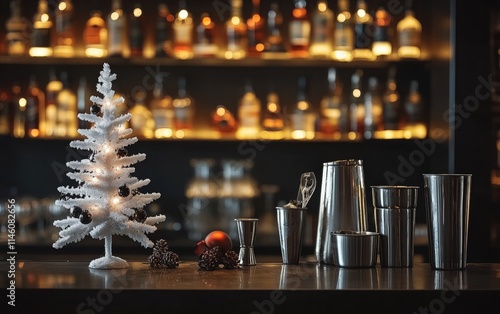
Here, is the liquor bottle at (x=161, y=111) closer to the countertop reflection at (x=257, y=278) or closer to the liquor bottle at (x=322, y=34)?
the liquor bottle at (x=322, y=34)

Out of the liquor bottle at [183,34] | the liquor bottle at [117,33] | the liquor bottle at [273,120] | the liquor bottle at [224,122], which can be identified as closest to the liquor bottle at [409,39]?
the liquor bottle at [273,120]

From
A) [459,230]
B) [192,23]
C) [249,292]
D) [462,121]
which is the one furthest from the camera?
[192,23]

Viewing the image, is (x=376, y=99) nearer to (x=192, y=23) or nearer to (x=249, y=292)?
(x=192, y=23)

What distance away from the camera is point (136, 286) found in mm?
1272

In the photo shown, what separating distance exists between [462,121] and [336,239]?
1496mm

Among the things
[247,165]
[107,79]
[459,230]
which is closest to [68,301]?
[107,79]

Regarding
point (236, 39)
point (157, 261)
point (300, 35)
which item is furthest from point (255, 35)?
point (157, 261)

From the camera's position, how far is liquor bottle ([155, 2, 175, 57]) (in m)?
3.14

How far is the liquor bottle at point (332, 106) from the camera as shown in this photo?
319 cm

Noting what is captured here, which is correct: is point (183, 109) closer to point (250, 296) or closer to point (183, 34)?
point (183, 34)

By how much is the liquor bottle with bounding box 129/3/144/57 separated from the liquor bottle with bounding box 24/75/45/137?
45 centimetres

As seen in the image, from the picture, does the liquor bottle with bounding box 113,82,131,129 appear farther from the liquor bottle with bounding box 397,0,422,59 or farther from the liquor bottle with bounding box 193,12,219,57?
the liquor bottle with bounding box 397,0,422,59

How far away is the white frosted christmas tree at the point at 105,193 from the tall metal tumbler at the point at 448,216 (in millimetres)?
590

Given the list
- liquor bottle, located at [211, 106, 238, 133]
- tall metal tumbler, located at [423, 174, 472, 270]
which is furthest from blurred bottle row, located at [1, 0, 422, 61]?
tall metal tumbler, located at [423, 174, 472, 270]
